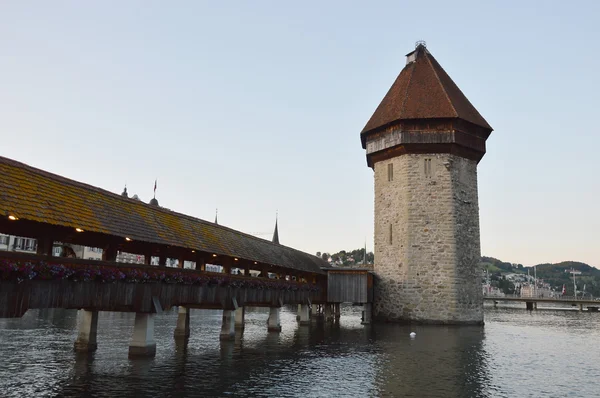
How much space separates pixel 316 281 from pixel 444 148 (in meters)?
12.8

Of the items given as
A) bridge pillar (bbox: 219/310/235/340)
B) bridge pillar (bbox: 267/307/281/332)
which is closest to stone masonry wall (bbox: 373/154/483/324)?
bridge pillar (bbox: 267/307/281/332)

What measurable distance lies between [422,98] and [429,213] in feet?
26.8

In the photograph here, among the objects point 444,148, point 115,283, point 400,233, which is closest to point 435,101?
point 444,148

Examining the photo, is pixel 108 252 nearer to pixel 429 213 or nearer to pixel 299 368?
pixel 299 368

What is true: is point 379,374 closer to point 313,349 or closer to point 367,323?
point 313,349

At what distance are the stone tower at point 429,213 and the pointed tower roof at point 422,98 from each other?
83mm

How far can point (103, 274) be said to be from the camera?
13336 mm

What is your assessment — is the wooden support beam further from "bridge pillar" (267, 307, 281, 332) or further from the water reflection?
"bridge pillar" (267, 307, 281, 332)

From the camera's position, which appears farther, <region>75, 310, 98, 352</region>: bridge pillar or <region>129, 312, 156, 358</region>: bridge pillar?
<region>75, 310, 98, 352</region>: bridge pillar

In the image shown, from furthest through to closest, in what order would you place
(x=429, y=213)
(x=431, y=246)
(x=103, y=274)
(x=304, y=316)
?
Result: (x=304, y=316)
(x=429, y=213)
(x=431, y=246)
(x=103, y=274)

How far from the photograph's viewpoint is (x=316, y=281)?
116ft

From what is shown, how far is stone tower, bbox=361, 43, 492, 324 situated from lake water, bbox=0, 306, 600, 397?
7.69 metres

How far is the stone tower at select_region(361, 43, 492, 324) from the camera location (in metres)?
31.6

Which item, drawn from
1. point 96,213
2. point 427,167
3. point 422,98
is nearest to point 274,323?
point 427,167
